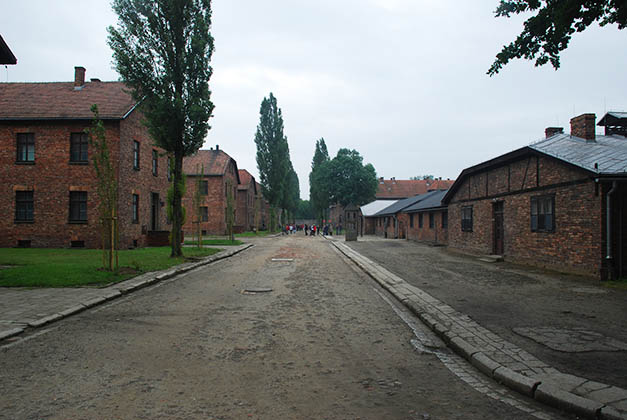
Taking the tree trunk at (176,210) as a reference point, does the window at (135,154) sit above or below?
above

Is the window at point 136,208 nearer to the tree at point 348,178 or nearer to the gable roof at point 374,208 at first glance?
the gable roof at point 374,208

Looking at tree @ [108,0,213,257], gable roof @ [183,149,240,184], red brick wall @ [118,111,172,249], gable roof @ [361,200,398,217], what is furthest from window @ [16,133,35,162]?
gable roof @ [361,200,398,217]

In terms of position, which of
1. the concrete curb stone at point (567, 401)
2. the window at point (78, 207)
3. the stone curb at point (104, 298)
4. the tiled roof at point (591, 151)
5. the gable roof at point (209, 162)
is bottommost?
the stone curb at point (104, 298)

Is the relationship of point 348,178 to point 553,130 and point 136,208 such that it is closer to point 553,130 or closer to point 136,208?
point 136,208

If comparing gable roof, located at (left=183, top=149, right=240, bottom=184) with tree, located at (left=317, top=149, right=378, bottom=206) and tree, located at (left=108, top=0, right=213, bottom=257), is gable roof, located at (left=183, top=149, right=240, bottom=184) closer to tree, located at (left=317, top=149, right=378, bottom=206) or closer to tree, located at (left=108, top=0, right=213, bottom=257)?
tree, located at (left=317, top=149, right=378, bottom=206)

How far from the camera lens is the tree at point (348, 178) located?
65.1m

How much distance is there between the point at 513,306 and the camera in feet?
25.1

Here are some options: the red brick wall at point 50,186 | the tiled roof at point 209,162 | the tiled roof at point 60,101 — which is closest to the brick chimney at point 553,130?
the tiled roof at point 60,101

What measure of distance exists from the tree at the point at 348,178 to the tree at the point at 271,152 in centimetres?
1244

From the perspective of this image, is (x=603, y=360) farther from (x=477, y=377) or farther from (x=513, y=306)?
(x=513, y=306)

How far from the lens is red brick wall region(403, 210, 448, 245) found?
27.4 metres

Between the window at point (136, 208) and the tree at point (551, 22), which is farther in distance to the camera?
the window at point (136, 208)

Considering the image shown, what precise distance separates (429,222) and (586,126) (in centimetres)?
1551

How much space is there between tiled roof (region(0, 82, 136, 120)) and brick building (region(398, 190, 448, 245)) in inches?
783
